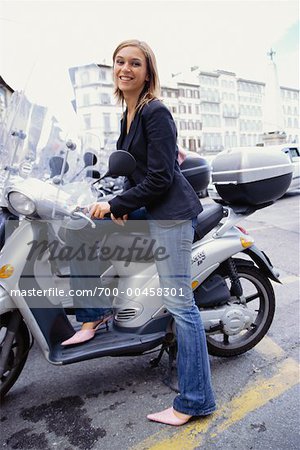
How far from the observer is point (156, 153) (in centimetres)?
171

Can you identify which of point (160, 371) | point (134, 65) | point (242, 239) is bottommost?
point (160, 371)

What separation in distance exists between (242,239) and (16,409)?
5.30 ft

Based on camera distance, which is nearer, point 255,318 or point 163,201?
point 163,201

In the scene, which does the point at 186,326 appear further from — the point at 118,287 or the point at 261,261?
the point at 261,261

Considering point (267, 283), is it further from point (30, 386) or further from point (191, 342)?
point (30, 386)

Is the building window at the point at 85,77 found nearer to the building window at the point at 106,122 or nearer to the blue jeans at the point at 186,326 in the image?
the building window at the point at 106,122

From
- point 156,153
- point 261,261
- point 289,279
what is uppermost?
point 156,153

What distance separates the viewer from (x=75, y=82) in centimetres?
241

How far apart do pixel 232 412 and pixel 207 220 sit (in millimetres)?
1040

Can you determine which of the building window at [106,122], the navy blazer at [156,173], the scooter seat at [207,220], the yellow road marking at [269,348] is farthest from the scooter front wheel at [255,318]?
the building window at [106,122]

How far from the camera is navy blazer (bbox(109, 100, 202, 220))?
1.71m

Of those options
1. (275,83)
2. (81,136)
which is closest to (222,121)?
(275,83)

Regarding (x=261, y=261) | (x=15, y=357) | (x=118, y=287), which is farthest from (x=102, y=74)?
(x=15, y=357)

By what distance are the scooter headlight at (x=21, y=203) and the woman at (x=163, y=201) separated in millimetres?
285
